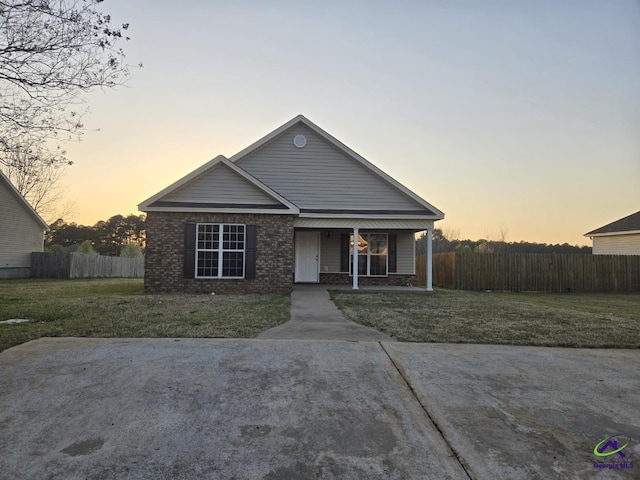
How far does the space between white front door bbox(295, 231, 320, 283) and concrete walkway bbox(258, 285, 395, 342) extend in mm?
6552

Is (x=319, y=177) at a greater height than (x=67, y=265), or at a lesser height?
greater

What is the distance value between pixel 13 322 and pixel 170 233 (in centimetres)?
624

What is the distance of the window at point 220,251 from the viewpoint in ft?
42.8

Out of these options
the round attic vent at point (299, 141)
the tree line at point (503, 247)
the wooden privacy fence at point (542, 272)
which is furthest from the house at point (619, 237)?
the round attic vent at point (299, 141)

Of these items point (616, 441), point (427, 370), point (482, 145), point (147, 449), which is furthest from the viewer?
point (482, 145)

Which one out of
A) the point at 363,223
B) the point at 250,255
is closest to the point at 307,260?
the point at 363,223

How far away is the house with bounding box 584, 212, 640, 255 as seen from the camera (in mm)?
22719

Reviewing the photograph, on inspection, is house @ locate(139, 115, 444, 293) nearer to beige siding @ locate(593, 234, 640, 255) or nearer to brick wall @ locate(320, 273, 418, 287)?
brick wall @ locate(320, 273, 418, 287)

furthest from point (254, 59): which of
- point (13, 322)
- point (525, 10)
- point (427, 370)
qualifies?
point (427, 370)

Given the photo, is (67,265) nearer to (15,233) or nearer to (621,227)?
(15,233)

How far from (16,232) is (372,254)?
20306mm

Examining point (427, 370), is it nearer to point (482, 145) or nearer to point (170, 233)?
point (170, 233)

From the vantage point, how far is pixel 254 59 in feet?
40.4

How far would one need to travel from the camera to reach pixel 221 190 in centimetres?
1312
